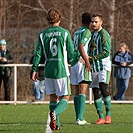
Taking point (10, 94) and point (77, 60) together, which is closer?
point (77, 60)

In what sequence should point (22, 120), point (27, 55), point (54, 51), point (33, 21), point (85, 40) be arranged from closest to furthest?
1. point (54, 51)
2. point (85, 40)
3. point (22, 120)
4. point (27, 55)
5. point (33, 21)

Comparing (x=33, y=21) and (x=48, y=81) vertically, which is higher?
(x=33, y=21)


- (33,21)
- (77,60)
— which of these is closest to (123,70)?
(77,60)

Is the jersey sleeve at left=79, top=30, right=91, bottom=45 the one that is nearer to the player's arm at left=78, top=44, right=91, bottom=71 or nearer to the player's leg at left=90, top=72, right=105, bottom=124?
the player's arm at left=78, top=44, right=91, bottom=71

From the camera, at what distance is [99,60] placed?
1488 centimetres

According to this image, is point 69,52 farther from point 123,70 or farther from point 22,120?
point 123,70

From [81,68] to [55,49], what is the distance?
151 cm

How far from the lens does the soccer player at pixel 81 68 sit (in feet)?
46.3

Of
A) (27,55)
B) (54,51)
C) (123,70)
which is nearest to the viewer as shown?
(54,51)

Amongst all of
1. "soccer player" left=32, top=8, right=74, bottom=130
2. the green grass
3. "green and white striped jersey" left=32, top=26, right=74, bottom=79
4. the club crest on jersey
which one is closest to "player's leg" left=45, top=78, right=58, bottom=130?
"soccer player" left=32, top=8, right=74, bottom=130

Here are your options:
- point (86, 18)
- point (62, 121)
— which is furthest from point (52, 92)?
point (62, 121)

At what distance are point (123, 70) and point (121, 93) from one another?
26.2 inches

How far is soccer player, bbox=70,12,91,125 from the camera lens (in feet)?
46.3

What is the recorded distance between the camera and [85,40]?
14.1 metres
